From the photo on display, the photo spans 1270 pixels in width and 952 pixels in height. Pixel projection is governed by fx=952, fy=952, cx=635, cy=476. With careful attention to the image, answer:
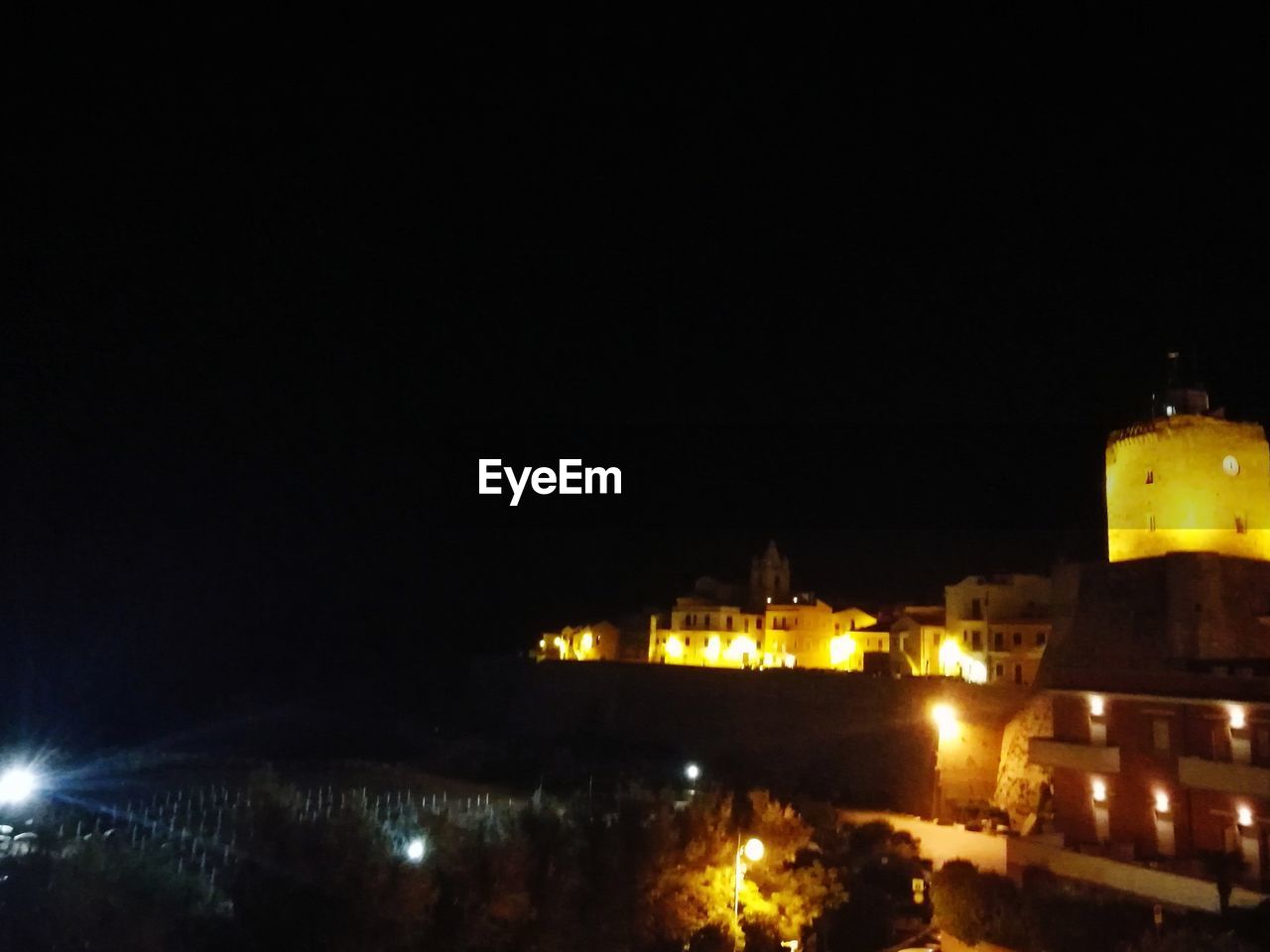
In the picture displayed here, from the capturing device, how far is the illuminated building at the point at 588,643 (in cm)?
4728

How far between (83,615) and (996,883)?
79.0 meters

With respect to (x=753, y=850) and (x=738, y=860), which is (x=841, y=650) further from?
(x=738, y=860)

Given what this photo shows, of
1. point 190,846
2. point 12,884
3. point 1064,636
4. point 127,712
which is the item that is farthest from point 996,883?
point 127,712

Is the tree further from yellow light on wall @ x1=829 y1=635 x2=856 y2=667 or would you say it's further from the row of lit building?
yellow light on wall @ x1=829 y1=635 x2=856 y2=667

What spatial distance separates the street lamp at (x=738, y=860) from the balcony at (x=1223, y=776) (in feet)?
25.9

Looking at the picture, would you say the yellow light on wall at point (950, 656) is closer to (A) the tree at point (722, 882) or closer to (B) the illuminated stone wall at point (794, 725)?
(B) the illuminated stone wall at point (794, 725)

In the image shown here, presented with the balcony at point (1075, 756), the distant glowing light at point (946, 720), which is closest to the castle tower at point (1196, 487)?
the distant glowing light at point (946, 720)

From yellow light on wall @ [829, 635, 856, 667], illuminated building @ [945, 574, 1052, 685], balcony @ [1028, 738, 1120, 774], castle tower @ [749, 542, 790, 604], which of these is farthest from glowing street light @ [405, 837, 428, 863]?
castle tower @ [749, 542, 790, 604]

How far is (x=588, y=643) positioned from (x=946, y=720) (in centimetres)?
2571

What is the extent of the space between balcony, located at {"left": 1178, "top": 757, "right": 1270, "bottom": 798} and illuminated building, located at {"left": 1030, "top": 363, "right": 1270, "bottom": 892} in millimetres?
18

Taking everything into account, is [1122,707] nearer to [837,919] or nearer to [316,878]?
[837,919]

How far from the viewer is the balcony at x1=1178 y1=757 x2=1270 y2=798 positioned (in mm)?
16188

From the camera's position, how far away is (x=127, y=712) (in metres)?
65.9

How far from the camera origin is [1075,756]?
19.1m
